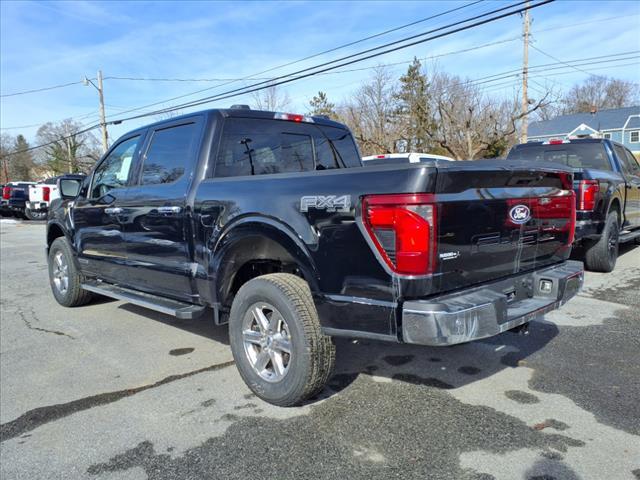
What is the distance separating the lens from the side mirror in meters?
5.66

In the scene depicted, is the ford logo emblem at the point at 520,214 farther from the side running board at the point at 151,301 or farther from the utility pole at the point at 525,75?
the utility pole at the point at 525,75

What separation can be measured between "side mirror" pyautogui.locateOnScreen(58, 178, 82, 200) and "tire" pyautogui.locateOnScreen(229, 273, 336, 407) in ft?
10.5

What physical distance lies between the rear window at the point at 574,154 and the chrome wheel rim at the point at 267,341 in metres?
6.07

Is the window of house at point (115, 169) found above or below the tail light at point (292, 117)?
below

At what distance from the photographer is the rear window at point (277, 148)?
3967 millimetres

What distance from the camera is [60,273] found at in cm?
627

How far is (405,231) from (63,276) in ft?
16.8

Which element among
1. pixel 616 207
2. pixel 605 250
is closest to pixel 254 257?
pixel 605 250

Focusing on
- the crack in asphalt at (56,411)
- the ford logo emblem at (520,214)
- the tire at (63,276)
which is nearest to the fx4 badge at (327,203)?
the ford logo emblem at (520,214)

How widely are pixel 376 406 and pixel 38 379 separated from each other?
2692mm

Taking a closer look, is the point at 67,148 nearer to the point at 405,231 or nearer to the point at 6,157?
the point at 6,157

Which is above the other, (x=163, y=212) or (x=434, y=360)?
(x=163, y=212)

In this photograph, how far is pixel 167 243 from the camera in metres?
4.13

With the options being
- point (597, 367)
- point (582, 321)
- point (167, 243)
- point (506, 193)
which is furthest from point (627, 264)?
point (167, 243)
